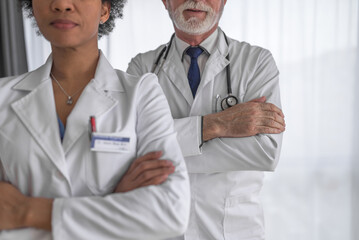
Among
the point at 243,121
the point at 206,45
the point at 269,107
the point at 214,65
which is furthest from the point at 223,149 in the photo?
the point at 206,45

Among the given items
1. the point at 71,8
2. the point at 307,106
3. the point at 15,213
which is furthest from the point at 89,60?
the point at 307,106

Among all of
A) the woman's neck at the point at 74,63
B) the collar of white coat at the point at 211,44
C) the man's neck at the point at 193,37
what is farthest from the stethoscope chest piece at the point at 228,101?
the woman's neck at the point at 74,63

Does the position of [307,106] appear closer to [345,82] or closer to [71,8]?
[345,82]

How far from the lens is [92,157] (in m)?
1.10

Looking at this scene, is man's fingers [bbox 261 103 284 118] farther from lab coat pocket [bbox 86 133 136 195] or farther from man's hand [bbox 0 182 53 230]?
man's hand [bbox 0 182 53 230]

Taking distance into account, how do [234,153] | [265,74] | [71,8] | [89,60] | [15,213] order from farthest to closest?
[265,74]
[234,153]
[89,60]
[71,8]
[15,213]

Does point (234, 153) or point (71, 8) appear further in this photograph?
point (234, 153)

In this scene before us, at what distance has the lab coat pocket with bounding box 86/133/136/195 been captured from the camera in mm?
1086

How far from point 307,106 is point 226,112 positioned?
194cm

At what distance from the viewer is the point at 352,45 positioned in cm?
345

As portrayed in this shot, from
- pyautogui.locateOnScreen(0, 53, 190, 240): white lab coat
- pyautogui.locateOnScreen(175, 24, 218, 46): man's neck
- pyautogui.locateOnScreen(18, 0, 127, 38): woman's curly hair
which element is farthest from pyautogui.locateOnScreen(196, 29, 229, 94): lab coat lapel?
pyautogui.locateOnScreen(0, 53, 190, 240): white lab coat

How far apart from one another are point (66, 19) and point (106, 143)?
1.15ft

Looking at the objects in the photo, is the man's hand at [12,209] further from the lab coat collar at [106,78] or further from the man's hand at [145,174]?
the lab coat collar at [106,78]

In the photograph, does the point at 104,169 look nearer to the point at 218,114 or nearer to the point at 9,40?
the point at 218,114
